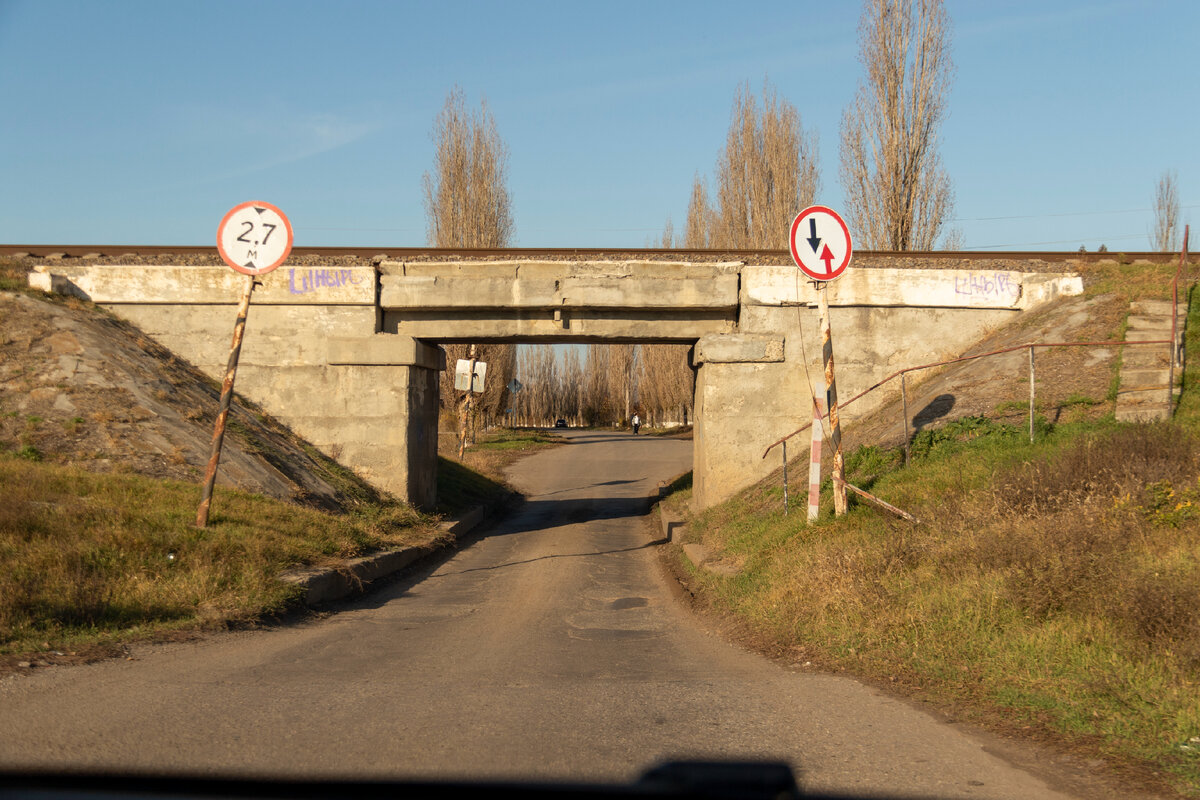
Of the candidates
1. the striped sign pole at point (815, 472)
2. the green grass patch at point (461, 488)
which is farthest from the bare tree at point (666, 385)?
the striped sign pole at point (815, 472)

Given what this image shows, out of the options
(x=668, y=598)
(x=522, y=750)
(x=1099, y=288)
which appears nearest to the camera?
(x=522, y=750)

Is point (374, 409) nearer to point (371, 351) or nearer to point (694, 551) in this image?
point (371, 351)

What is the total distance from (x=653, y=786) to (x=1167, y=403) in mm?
9294

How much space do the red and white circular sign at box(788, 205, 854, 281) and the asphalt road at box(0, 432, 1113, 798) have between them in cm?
388

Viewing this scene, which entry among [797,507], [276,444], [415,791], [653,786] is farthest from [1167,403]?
[276,444]

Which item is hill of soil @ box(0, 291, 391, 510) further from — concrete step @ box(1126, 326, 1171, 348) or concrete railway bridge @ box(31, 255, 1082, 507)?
concrete step @ box(1126, 326, 1171, 348)

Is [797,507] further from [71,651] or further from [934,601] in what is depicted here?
[71,651]

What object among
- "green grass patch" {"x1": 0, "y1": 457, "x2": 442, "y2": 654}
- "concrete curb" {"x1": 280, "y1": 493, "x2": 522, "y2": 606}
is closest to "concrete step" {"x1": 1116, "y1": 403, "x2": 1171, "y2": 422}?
"concrete curb" {"x1": 280, "y1": 493, "x2": 522, "y2": 606}

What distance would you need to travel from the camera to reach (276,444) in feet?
46.8

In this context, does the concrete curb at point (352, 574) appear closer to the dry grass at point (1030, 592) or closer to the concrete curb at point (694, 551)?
the concrete curb at point (694, 551)

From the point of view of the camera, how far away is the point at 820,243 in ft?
31.7

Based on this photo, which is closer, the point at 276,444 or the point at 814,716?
the point at 814,716

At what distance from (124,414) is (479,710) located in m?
9.58

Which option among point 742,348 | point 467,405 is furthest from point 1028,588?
point 467,405
